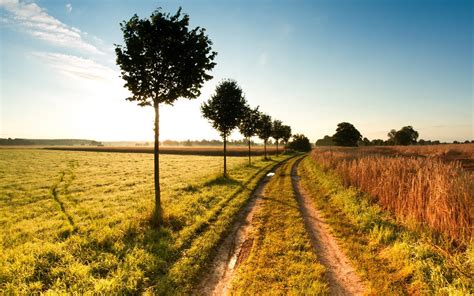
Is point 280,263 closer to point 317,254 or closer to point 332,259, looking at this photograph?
point 317,254

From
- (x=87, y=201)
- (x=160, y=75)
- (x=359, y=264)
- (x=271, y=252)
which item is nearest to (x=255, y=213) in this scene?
(x=271, y=252)

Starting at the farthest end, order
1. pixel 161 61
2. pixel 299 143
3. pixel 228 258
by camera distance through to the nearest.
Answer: pixel 299 143 → pixel 161 61 → pixel 228 258

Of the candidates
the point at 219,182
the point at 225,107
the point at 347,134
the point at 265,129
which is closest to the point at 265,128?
the point at 265,129

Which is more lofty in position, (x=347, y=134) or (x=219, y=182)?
(x=347, y=134)

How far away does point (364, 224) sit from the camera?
9117 mm

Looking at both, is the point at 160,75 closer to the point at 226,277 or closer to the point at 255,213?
the point at 255,213

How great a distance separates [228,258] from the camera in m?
7.11

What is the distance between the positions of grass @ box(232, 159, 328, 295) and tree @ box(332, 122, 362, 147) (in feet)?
339

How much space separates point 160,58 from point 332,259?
10139 mm

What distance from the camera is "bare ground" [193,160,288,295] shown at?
567 centimetres

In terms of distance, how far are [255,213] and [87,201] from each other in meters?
11.0

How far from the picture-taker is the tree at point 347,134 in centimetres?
10237

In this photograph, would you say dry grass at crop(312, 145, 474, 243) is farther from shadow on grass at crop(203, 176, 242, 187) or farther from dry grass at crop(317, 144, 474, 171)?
shadow on grass at crop(203, 176, 242, 187)

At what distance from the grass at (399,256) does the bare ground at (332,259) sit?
0.85 feet
